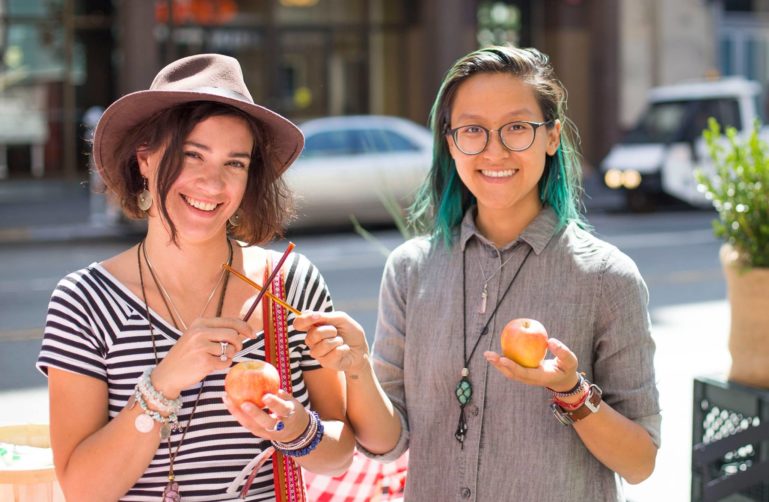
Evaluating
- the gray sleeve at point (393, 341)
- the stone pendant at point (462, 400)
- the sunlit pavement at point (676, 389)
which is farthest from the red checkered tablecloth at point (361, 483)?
the sunlit pavement at point (676, 389)

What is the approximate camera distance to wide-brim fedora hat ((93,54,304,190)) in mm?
2316

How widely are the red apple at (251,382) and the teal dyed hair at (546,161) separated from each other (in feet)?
2.20

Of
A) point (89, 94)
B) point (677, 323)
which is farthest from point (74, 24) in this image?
point (677, 323)

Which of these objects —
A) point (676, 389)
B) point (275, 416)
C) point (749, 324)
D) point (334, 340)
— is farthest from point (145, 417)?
point (676, 389)

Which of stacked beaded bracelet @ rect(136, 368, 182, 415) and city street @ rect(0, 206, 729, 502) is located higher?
stacked beaded bracelet @ rect(136, 368, 182, 415)

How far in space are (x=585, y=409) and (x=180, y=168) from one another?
1061mm

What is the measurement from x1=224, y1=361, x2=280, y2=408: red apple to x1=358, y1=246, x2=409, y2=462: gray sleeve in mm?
474

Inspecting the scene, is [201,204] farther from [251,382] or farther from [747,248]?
[747,248]

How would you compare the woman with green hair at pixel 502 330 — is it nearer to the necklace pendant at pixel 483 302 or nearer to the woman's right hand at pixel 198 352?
the necklace pendant at pixel 483 302

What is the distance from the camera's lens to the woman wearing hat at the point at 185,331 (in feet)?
7.19

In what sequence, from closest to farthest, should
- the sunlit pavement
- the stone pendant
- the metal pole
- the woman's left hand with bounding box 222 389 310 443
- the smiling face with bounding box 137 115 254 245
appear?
the woman's left hand with bounding box 222 389 310 443 < the smiling face with bounding box 137 115 254 245 < the stone pendant < the sunlit pavement < the metal pole

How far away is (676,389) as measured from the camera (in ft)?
22.9

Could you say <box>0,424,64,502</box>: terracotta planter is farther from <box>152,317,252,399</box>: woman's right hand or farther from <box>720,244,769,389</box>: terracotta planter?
<box>720,244,769,389</box>: terracotta planter

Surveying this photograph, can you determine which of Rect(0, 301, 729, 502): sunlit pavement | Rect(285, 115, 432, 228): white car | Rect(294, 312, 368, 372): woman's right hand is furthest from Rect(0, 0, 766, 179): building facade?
Rect(294, 312, 368, 372): woman's right hand
